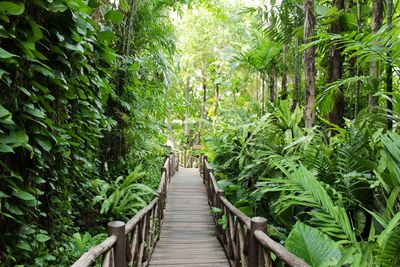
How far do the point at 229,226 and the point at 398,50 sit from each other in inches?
113

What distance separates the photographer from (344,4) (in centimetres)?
470

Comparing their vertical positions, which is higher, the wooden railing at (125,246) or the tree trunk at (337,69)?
the tree trunk at (337,69)

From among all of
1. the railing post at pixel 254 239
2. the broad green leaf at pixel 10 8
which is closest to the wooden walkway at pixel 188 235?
the railing post at pixel 254 239

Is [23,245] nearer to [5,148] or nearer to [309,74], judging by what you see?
[5,148]

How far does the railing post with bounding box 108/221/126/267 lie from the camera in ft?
9.04

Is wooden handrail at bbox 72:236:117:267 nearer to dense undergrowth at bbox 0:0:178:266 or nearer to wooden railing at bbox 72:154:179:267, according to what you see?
wooden railing at bbox 72:154:179:267

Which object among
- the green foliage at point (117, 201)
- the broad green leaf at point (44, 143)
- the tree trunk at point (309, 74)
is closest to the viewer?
the broad green leaf at point (44, 143)

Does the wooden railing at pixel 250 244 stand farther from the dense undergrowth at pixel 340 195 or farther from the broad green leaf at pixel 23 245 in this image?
the broad green leaf at pixel 23 245

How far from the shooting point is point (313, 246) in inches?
86.0

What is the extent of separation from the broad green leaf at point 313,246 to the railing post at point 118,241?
1398mm

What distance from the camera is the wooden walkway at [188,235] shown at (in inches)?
166

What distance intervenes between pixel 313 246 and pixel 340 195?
49cm

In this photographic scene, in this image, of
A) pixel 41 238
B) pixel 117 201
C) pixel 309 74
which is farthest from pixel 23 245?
pixel 309 74

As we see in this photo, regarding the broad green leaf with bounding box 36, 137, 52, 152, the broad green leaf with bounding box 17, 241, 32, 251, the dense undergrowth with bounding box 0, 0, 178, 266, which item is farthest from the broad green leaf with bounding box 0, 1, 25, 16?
the broad green leaf with bounding box 17, 241, 32, 251
